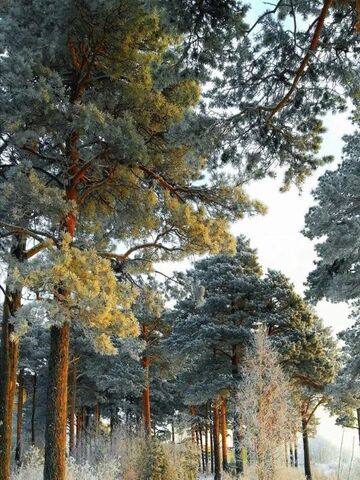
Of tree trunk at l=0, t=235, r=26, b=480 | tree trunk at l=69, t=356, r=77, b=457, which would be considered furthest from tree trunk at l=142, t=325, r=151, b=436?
tree trunk at l=0, t=235, r=26, b=480

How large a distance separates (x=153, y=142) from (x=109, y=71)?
1.41 m

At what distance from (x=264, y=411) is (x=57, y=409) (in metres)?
8.13

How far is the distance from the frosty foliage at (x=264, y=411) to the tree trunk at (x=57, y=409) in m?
Answer: 7.51

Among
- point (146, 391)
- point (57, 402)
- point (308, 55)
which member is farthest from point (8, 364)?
point (146, 391)

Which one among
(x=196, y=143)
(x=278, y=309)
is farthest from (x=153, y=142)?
(x=278, y=309)

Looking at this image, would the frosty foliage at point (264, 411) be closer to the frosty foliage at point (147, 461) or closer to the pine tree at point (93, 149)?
the frosty foliage at point (147, 461)

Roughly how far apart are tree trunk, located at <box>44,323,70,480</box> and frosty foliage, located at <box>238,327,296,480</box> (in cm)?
751

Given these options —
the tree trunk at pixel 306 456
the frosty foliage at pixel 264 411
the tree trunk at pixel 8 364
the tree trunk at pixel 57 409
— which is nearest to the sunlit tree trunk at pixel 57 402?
the tree trunk at pixel 57 409

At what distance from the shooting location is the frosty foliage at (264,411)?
43.5 ft

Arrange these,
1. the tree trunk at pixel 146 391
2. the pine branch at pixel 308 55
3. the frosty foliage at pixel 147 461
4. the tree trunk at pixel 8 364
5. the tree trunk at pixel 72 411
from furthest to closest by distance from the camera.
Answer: the tree trunk at pixel 72 411 → the tree trunk at pixel 146 391 → the frosty foliage at pixel 147 461 → the tree trunk at pixel 8 364 → the pine branch at pixel 308 55

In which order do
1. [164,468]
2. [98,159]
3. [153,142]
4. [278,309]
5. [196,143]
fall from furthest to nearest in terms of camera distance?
[278,309], [164,468], [153,142], [98,159], [196,143]

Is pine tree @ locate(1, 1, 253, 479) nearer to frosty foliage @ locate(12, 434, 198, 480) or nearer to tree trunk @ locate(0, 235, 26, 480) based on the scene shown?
tree trunk @ locate(0, 235, 26, 480)

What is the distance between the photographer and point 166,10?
504 cm

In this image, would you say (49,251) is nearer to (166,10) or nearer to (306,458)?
(166,10)
